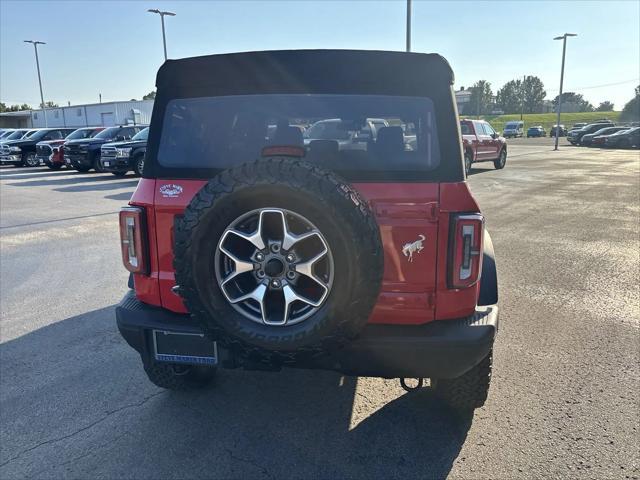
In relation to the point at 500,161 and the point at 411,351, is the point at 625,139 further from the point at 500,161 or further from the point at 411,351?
the point at 411,351

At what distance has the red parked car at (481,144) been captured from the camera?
1797 centimetres

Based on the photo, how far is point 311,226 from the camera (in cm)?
228

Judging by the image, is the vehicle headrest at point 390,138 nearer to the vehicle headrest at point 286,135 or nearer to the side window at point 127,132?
the vehicle headrest at point 286,135

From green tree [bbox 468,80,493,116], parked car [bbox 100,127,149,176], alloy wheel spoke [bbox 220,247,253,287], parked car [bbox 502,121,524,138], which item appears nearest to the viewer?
alloy wheel spoke [bbox 220,247,253,287]

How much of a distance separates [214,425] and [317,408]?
0.64m

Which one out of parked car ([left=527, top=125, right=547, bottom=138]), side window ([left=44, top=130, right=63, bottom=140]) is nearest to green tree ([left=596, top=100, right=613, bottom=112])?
parked car ([left=527, top=125, right=547, bottom=138])

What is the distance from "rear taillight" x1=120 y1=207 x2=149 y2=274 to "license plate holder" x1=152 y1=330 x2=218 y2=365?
0.40 meters

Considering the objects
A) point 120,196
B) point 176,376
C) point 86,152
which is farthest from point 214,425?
point 86,152

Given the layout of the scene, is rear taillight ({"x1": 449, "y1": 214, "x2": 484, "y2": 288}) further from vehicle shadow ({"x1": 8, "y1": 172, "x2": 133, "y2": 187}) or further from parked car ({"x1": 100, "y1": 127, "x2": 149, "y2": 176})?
vehicle shadow ({"x1": 8, "y1": 172, "x2": 133, "y2": 187})

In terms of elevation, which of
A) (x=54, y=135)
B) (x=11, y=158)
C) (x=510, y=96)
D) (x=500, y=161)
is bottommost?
(x=500, y=161)

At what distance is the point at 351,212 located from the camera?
7.33 feet

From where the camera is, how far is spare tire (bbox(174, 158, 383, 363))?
224 centimetres

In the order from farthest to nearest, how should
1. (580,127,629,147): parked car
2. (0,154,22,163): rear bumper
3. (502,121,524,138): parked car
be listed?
(502,121,524,138): parked car → (580,127,629,147): parked car → (0,154,22,163): rear bumper

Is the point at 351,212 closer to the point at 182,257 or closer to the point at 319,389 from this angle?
the point at 182,257
